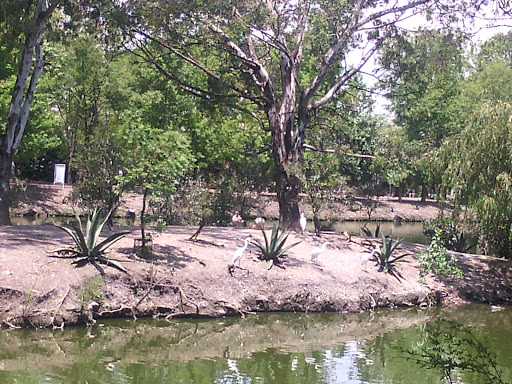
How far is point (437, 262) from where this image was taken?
1616 cm

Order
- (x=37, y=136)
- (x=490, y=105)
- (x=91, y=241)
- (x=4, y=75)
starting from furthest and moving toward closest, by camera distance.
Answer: (x=37, y=136) < (x=4, y=75) < (x=490, y=105) < (x=91, y=241)

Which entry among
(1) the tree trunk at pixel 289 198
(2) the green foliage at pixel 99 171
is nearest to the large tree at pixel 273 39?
(1) the tree trunk at pixel 289 198

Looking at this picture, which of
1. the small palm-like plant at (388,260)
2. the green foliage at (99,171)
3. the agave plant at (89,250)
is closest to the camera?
the agave plant at (89,250)

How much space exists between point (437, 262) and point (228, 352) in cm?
729

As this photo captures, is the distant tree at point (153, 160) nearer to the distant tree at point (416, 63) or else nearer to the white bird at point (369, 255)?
the white bird at point (369, 255)

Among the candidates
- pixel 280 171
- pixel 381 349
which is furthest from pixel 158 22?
pixel 381 349

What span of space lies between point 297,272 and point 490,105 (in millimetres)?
7701

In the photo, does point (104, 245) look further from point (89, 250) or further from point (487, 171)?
point (487, 171)

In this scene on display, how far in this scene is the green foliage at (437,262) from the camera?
16.1 meters

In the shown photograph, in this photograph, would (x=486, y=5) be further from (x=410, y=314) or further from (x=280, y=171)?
(x=410, y=314)

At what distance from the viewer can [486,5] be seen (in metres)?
17.6

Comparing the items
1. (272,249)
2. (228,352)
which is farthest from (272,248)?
(228,352)

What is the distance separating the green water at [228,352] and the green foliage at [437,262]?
237 cm

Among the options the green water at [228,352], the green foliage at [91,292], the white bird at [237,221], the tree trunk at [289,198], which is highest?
the tree trunk at [289,198]
